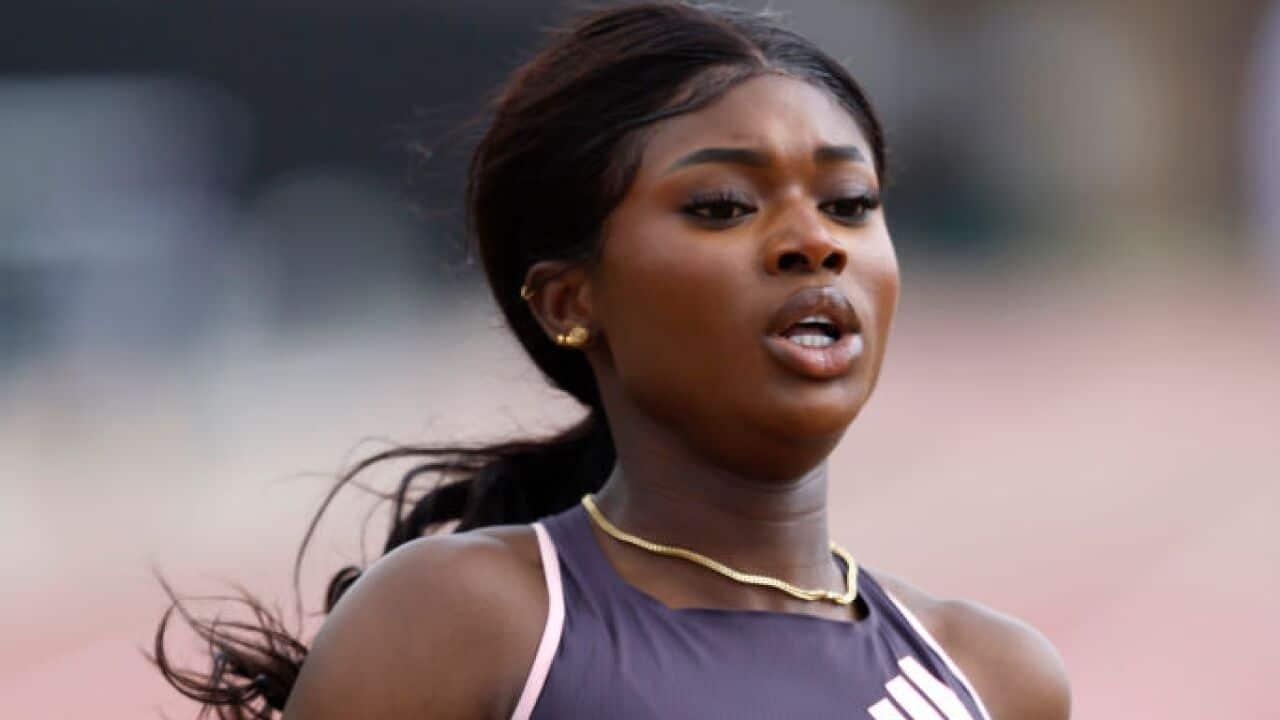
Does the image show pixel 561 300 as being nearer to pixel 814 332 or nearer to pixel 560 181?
pixel 560 181

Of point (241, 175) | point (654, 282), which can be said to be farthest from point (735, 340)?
point (241, 175)

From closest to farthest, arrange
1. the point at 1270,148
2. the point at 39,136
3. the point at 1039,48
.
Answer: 1. the point at 39,136
2. the point at 1039,48
3. the point at 1270,148

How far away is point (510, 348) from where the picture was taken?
2719 mm

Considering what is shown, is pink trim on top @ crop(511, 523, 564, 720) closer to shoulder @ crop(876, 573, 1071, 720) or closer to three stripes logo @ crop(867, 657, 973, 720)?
three stripes logo @ crop(867, 657, 973, 720)

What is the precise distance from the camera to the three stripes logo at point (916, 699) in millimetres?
2299

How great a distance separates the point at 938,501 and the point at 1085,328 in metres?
7.65

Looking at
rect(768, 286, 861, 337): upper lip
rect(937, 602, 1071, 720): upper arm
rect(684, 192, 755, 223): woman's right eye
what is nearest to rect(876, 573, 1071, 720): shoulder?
rect(937, 602, 1071, 720): upper arm

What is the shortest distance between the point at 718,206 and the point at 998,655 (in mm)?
660

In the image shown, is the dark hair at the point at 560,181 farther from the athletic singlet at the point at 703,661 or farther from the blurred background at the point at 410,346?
the blurred background at the point at 410,346

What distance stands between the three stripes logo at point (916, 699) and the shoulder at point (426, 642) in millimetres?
405

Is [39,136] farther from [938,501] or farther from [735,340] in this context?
[735,340]

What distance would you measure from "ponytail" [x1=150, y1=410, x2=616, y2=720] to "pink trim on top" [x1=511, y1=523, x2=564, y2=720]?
1.30 feet

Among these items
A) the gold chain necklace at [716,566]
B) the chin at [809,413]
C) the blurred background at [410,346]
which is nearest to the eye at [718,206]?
the chin at [809,413]

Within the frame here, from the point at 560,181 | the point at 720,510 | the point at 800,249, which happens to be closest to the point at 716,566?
the point at 720,510
